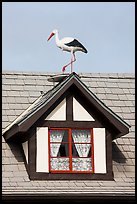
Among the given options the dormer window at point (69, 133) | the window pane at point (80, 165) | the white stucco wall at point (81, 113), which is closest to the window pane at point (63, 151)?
the dormer window at point (69, 133)

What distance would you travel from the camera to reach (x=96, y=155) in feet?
56.9

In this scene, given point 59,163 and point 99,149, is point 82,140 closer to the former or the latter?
point 99,149

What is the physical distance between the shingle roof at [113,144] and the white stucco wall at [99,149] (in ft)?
1.20

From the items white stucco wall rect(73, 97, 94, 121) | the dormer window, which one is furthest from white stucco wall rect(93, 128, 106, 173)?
white stucco wall rect(73, 97, 94, 121)

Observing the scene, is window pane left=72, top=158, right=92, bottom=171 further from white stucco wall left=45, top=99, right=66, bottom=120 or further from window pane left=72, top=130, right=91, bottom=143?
white stucco wall left=45, top=99, right=66, bottom=120

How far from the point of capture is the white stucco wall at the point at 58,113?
17406 mm

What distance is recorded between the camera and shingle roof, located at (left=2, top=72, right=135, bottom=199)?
647 inches

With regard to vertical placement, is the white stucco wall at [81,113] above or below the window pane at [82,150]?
above

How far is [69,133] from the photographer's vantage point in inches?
682

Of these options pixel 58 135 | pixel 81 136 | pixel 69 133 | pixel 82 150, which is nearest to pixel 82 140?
pixel 81 136

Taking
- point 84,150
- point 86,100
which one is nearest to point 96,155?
point 84,150

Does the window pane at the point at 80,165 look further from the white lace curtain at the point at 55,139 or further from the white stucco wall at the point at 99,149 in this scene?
the white lace curtain at the point at 55,139

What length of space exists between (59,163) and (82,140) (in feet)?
2.77

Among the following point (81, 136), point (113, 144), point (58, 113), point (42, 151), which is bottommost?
point (42, 151)
